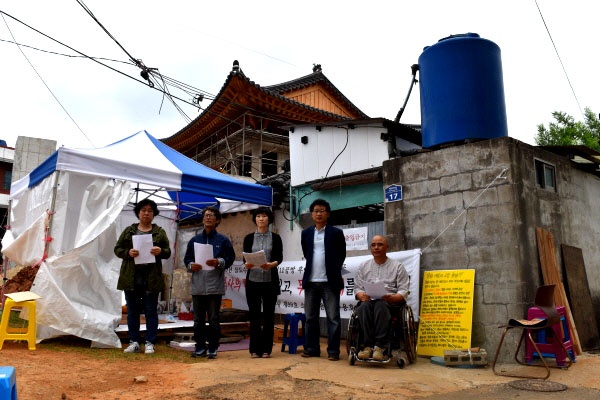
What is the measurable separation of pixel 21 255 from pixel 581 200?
706 cm

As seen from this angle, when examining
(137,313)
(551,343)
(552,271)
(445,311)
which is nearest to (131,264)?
(137,313)

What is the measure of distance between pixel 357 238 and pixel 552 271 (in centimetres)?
267

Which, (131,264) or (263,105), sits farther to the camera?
(263,105)

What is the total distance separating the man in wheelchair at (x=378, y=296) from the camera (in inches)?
167

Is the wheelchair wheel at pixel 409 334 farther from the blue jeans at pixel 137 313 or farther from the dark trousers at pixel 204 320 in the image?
the blue jeans at pixel 137 313

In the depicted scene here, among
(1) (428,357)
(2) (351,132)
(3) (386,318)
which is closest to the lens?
(3) (386,318)

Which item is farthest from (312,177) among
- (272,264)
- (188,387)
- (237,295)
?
(188,387)

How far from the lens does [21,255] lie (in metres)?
5.84

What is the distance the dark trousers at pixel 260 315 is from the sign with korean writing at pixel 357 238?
212 cm

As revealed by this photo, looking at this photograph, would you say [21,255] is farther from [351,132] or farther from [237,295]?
[351,132]

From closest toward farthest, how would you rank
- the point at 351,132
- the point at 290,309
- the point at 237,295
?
the point at 290,309, the point at 237,295, the point at 351,132

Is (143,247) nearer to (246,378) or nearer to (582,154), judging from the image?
(246,378)

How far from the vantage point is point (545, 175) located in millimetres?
5059

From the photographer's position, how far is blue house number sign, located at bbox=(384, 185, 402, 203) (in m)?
5.35
